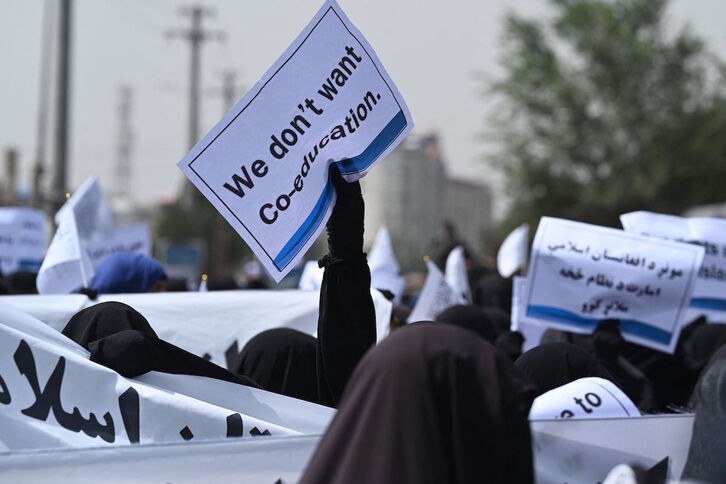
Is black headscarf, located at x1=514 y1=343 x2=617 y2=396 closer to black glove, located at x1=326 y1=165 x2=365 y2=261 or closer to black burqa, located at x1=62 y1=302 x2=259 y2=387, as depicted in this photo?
black glove, located at x1=326 y1=165 x2=365 y2=261

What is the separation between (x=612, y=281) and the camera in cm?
532

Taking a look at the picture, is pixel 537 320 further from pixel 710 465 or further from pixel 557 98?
pixel 557 98

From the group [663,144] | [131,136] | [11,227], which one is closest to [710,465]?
[11,227]

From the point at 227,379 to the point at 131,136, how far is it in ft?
227

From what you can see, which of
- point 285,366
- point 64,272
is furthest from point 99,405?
point 64,272

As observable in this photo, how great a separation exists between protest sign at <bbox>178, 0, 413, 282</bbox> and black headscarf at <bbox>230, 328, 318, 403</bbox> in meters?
0.82

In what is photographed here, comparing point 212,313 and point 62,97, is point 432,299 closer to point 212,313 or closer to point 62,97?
point 212,313

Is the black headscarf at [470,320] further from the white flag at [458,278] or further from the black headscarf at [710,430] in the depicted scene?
the black headscarf at [710,430]

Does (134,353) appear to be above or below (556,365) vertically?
above

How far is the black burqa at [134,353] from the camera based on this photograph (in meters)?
2.99

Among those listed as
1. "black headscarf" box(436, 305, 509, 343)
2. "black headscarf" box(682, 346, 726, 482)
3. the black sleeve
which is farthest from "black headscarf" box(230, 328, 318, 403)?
"black headscarf" box(682, 346, 726, 482)

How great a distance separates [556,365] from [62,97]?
11.2m

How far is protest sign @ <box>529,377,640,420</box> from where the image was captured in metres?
3.08

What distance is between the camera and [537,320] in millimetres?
5453
